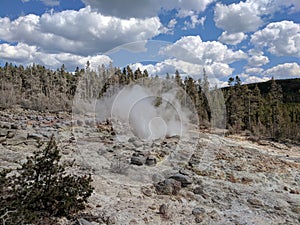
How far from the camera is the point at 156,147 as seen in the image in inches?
422

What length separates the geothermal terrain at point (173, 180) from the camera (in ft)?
19.6

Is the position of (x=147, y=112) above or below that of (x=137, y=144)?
above

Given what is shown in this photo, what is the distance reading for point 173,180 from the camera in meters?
7.51

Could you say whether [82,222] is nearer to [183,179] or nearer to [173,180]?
[173,180]

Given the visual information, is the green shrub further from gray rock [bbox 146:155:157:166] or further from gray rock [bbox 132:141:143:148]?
gray rock [bbox 132:141:143:148]

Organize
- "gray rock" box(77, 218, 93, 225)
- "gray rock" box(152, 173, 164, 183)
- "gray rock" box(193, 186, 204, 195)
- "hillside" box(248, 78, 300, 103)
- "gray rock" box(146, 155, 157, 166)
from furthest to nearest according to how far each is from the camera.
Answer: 1. "hillside" box(248, 78, 300, 103)
2. "gray rock" box(146, 155, 157, 166)
3. "gray rock" box(152, 173, 164, 183)
4. "gray rock" box(193, 186, 204, 195)
5. "gray rock" box(77, 218, 93, 225)

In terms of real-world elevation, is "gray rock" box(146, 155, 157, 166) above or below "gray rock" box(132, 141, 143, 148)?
below

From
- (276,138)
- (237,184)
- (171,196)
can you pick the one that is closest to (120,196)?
(171,196)

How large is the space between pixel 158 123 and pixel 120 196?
12.9 ft

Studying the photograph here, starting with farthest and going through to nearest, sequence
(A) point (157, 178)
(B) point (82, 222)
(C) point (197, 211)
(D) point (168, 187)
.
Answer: (A) point (157, 178)
(D) point (168, 187)
(C) point (197, 211)
(B) point (82, 222)

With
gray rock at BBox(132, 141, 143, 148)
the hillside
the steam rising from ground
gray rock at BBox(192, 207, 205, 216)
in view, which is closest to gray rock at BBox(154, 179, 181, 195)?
gray rock at BBox(192, 207, 205, 216)

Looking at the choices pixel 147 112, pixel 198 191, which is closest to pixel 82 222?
pixel 198 191

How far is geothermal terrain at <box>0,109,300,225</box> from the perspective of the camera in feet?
19.6

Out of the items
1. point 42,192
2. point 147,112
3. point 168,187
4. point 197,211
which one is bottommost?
point 197,211
